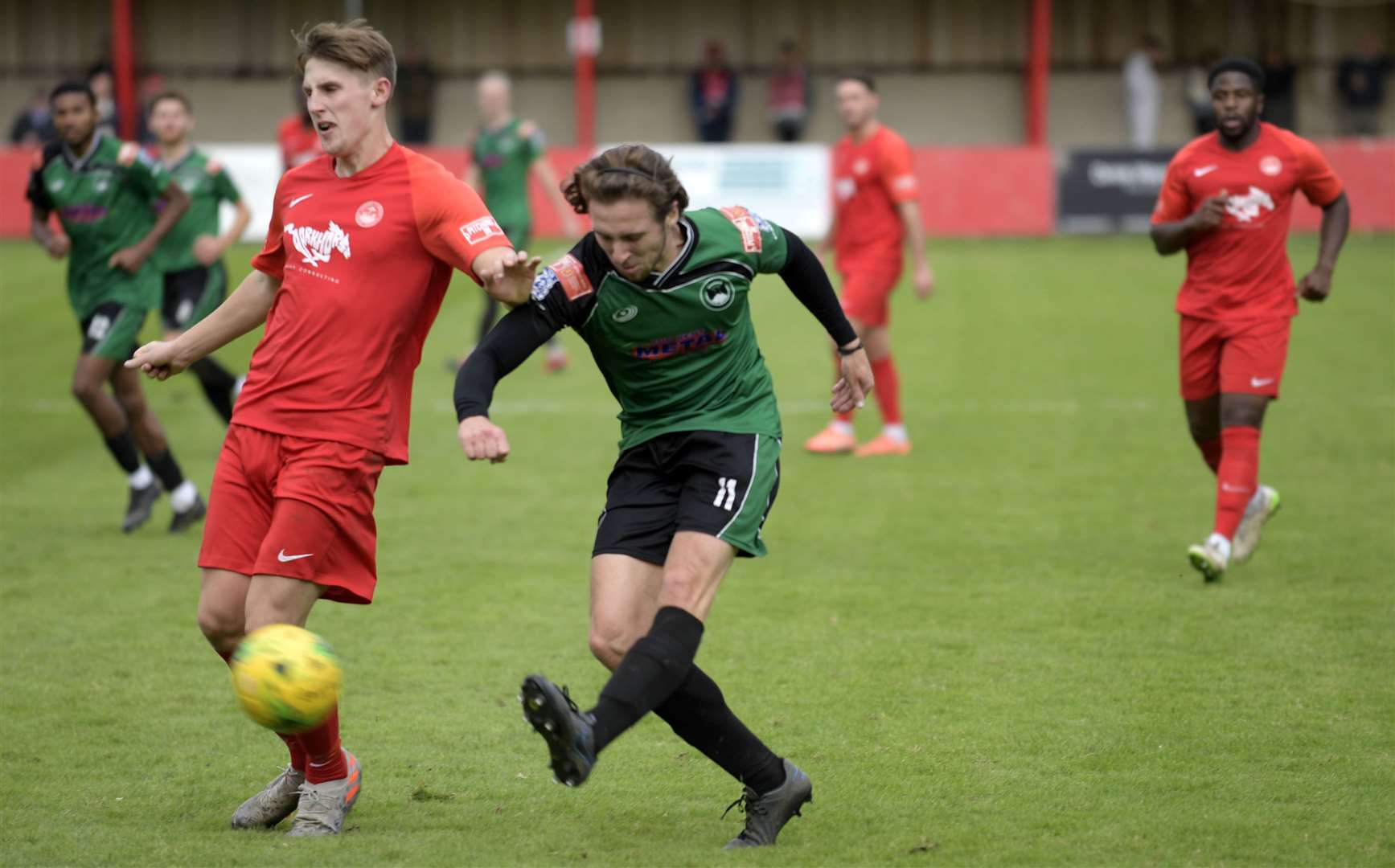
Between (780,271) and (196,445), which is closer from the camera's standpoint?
(780,271)

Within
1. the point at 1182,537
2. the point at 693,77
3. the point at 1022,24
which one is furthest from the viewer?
the point at 1022,24

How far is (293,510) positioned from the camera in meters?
4.80

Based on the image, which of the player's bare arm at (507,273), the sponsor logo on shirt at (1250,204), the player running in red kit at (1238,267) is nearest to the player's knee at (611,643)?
the player's bare arm at (507,273)

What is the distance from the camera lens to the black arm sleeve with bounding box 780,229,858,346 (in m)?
5.08

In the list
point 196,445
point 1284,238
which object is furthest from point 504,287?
point 196,445

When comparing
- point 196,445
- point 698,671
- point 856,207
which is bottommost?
point 196,445

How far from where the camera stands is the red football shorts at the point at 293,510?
4.81 meters

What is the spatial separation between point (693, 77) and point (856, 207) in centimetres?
2166

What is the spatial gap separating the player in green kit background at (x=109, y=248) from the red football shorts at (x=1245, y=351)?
556 cm

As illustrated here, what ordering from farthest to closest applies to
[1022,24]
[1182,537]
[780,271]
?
[1022,24], [1182,537], [780,271]

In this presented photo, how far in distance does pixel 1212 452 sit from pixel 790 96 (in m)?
24.3

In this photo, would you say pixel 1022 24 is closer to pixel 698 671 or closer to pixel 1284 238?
pixel 1284 238

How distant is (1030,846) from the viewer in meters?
4.77

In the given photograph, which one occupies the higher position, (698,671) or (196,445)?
(698,671)
